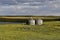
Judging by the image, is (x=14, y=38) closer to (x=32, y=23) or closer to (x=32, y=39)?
(x=32, y=39)

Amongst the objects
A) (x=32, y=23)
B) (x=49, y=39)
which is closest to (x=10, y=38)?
(x=49, y=39)

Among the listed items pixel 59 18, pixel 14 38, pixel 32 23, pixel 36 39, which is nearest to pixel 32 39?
pixel 36 39

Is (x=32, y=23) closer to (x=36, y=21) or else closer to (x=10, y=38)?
(x=36, y=21)

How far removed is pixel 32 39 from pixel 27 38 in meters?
0.56

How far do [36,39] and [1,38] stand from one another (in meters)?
2.34

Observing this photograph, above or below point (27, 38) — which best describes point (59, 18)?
below

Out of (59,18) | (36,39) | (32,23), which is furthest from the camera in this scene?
(59,18)

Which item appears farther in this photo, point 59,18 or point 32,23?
point 59,18

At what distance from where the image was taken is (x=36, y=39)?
630 inches

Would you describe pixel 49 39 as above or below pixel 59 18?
above

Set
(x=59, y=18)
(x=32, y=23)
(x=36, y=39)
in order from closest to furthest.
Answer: (x=36, y=39)
(x=32, y=23)
(x=59, y=18)

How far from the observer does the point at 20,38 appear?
16469mm

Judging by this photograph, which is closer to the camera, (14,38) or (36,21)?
(14,38)

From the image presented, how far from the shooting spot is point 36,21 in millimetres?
26781
